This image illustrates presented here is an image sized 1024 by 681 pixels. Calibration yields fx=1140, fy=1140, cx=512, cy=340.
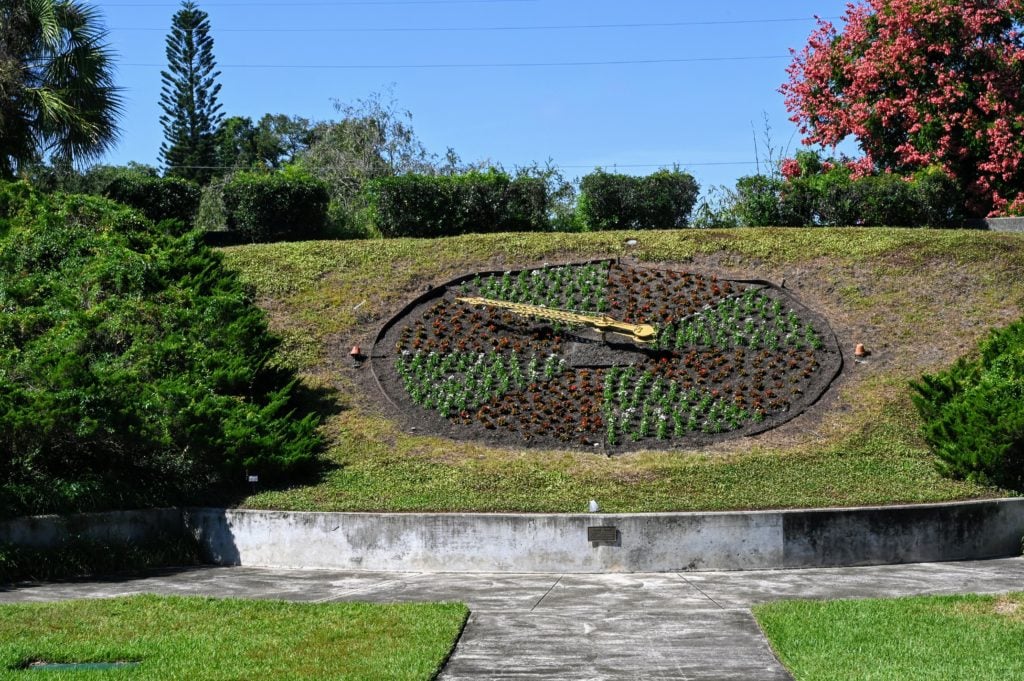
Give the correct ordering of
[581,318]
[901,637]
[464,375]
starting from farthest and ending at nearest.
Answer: [581,318] < [464,375] < [901,637]

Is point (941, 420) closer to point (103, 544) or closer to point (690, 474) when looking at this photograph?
point (690, 474)

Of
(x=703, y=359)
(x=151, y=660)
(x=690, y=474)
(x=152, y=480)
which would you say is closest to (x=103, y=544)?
(x=152, y=480)

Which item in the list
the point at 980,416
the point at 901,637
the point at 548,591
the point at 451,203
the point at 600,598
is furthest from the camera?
the point at 451,203

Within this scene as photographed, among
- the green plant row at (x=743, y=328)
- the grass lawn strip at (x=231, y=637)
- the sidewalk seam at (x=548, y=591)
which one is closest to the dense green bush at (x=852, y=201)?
the green plant row at (x=743, y=328)

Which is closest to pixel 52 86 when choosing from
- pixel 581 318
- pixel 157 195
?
pixel 157 195

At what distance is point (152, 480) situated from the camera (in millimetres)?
12250

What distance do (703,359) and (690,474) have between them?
324 cm

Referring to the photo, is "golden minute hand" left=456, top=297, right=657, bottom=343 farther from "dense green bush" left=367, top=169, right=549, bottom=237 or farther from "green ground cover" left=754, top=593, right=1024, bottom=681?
"green ground cover" left=754, top=593, right=1024, bottom=681

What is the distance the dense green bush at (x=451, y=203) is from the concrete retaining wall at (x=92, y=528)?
1047 centimetres

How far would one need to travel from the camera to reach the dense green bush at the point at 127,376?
11.6 meters

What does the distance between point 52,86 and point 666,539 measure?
1529cm

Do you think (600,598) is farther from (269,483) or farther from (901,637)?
(269,483)

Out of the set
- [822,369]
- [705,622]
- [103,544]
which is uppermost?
[822,369]

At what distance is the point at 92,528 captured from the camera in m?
11.3
